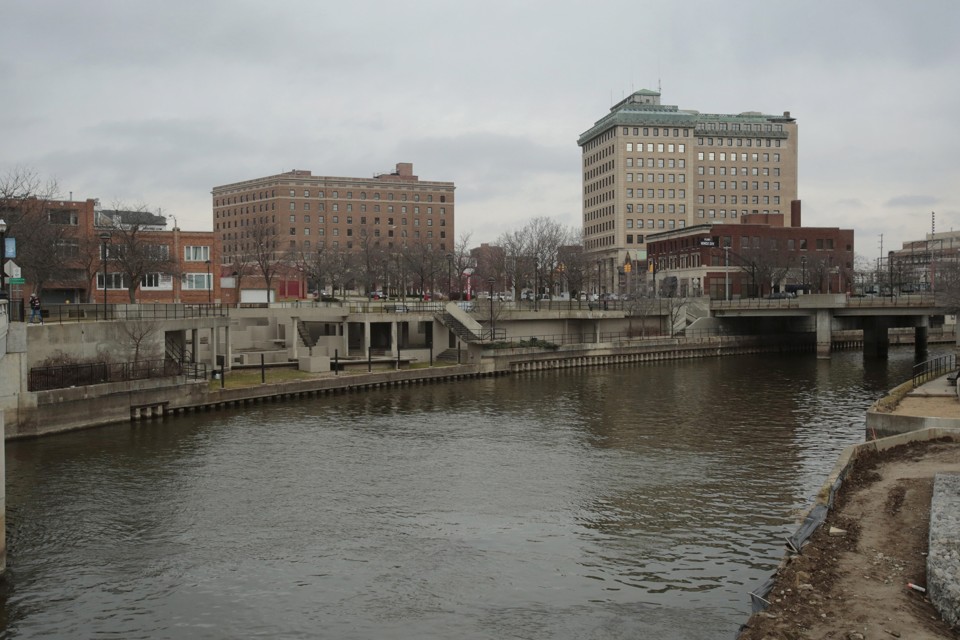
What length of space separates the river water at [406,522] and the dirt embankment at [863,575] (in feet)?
6.71

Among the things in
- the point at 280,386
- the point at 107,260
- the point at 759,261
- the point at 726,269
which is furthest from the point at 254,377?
the point at 759,261

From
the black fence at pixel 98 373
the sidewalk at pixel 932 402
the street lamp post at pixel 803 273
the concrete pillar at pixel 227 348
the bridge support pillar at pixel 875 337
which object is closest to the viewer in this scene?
the sidewalk at pixel 932 402

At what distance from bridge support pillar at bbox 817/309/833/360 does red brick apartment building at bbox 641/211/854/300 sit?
3685 cm

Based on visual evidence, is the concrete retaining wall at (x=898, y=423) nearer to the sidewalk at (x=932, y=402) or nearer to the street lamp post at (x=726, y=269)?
the sidewalk at (x=932, y=402)

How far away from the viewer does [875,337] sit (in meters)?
91.8

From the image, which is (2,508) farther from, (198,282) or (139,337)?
(198,282)

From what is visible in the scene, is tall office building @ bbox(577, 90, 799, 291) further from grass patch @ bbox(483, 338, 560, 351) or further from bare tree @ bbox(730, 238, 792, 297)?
grass patch @ bbox(483, 338, 560, 351)

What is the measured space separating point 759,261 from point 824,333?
38.7 metres

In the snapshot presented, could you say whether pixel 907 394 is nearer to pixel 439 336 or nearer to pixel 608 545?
pixel 608 545

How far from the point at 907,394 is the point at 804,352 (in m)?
57.3

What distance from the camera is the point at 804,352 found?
100m

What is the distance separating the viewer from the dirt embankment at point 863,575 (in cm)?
1578

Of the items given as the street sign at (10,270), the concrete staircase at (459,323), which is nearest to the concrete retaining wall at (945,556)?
the street sign at (10,270)

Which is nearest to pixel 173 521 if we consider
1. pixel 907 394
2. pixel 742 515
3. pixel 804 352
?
pixel 742 515
